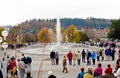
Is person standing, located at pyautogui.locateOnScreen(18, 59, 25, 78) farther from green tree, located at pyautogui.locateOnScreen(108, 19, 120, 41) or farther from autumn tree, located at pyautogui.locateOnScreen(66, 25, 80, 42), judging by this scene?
autumn tree, located at pyautogui.locateOnScreen(66, 25, 80, 42)

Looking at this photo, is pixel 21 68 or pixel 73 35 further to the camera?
pixel 73 35

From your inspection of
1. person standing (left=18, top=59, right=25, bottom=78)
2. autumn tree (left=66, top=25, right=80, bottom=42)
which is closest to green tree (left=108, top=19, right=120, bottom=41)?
person standing (left=18, top=59, right=25, bottom=78)

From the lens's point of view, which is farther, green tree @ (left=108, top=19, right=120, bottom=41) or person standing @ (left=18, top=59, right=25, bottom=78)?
green tree @ (left=108, top=19, right=120, bottom=41)

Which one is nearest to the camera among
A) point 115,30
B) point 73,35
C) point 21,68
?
point 21,68

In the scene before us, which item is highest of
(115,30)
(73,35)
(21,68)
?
(21,68)

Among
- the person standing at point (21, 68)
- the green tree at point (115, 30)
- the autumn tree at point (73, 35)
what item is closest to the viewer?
the person standing at point (21, 68)

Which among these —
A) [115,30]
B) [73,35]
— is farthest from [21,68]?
[73,35]

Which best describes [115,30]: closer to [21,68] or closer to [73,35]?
[21,68]

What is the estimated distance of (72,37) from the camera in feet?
625

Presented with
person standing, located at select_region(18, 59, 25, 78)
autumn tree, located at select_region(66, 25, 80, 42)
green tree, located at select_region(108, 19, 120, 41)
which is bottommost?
autumn tree, located at select_region(66, 25, 80, 42)

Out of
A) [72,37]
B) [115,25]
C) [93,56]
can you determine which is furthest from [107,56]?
[72,37]

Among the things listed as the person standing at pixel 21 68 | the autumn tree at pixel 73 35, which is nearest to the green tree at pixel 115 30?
the person standing at pixel 21 68

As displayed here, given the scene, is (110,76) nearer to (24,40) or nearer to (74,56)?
(74,56)

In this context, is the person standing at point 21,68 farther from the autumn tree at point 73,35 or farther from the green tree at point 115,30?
the autumn tree at point 73,35
